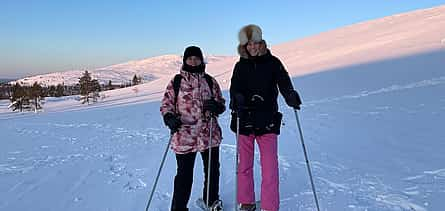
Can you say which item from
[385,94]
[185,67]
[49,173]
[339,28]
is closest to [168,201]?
[185,67]

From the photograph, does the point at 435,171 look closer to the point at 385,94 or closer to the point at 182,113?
the point at 182,113

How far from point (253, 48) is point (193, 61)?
0.63 m

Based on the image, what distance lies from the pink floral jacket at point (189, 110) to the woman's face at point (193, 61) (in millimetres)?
105

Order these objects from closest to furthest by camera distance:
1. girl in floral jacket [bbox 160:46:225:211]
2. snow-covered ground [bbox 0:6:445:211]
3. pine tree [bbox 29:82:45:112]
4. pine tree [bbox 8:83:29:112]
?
girl in floral jacket [bbox 160:46:225:211] → snow-covered ground [bbox 0:6:445:211] → pine tree [bbox 29:82:45:112] → pine tree [bbox 8:83:29:112]

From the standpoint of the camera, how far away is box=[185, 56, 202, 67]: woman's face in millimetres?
4012

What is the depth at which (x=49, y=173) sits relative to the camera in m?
6.88

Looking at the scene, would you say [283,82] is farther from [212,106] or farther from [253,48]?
[212,106]

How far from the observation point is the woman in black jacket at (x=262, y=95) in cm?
393

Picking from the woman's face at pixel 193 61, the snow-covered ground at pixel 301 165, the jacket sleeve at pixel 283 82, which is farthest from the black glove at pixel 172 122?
the snow-covered ground at pixel 301 165

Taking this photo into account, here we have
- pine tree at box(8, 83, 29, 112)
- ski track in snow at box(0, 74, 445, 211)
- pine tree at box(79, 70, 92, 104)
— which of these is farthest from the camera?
pine tree at box(8, 83, 29, 112)

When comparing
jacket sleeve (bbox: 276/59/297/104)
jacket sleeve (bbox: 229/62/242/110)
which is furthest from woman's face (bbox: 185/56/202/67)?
jacket sleeve (bbox: 276/59/297/104)

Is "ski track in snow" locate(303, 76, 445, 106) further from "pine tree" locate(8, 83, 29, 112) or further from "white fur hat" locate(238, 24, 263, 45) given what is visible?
"pine tree" locate(8, 83, 29, 112)

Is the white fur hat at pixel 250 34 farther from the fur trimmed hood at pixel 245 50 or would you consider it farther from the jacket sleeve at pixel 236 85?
the jacket sleeve at pixel 236 85

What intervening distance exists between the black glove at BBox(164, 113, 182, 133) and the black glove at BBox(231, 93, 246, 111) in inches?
22.6
